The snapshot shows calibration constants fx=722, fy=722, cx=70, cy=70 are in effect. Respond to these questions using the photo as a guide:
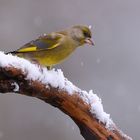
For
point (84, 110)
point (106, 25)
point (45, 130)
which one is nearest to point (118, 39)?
point (106, 25)

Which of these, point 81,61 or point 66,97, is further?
point 81,61

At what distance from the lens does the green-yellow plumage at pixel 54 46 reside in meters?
4.43

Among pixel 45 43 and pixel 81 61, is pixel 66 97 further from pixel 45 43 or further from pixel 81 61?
pixel 81 61

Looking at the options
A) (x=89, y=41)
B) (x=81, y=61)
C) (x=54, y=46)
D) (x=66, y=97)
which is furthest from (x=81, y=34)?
(x=81, y=61)

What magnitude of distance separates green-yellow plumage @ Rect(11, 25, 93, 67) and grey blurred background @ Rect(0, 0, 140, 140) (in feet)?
10.3

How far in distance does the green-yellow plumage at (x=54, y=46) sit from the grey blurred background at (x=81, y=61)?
315 centimetres

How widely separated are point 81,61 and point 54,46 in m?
3.67

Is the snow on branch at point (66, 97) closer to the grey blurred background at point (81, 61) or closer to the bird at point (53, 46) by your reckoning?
the bird at point (53, 46)

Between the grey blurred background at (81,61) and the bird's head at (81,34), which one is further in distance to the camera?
the grey blurred background at (81,61)

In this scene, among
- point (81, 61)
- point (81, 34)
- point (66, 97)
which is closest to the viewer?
point (66, 97)

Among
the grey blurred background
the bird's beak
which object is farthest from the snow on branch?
the grey blurred background

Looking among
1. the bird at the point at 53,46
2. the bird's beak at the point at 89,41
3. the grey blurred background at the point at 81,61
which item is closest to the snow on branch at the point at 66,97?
the bird at the point at 53,46

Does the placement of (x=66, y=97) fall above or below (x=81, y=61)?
below

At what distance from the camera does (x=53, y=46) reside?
459 cm
